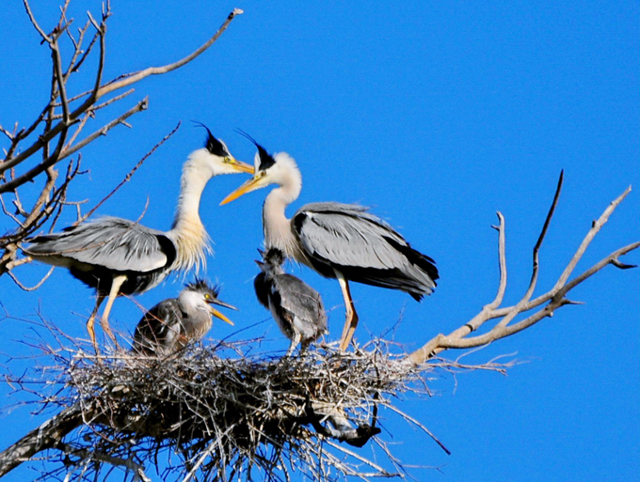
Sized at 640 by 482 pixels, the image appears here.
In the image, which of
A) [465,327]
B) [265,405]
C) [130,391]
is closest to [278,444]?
[265,405]

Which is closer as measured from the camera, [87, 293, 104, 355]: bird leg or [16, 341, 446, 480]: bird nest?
[16, 341, 446, 480]: bird nest

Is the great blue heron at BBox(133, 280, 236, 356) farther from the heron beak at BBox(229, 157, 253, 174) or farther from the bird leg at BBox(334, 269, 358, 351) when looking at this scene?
the heron beak at BBox(229, 157, 253, 174)

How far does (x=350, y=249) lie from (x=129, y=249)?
188 cm

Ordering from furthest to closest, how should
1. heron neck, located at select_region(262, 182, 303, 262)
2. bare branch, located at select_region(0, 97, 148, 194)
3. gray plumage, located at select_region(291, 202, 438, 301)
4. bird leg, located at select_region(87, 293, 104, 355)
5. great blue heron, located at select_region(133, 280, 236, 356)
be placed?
heron neck, located at select_region(262, 182, 303, 262) < gray plumage, located at select_region(291, 202, 438, 301) < bird leg, located at select_region(87, 293, 104, 355) < great blue heron, located at select_region(133, 280, 236, 356) < bare branch, located at select_region(0, 97, 148, 194)

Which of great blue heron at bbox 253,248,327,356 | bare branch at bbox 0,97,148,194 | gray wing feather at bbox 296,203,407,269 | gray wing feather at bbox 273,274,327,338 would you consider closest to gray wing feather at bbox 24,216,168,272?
gray wing feather at bbox 296,203,407,269

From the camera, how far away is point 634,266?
4664 millimetres

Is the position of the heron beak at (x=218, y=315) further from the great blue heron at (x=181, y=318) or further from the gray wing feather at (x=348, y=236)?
the gray wing feather at (x=348, y=236)

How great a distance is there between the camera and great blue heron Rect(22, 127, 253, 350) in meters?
7.12

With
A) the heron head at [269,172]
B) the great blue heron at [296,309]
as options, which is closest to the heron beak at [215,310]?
the great blue heron at [296,309]

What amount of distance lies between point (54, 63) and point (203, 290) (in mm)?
4094

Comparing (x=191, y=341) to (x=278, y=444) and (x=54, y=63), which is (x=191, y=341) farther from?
(x=54, y=63)

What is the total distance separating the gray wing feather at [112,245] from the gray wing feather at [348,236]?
51.7 inches

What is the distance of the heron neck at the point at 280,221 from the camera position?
7.63 meters

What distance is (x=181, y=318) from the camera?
6500mm
